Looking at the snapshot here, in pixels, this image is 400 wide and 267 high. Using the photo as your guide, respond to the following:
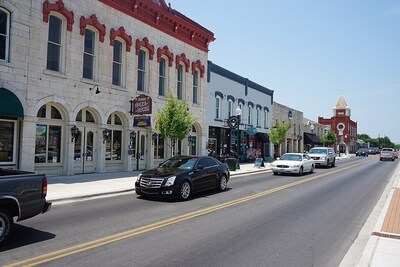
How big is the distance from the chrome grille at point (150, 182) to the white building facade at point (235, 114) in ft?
49.7

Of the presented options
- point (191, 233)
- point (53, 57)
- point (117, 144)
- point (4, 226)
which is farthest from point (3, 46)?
point (191, 233)

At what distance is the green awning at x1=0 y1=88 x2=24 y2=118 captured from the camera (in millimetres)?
13750

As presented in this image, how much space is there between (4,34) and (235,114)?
55.4 feet

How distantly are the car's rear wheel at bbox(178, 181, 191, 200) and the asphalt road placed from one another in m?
0.39

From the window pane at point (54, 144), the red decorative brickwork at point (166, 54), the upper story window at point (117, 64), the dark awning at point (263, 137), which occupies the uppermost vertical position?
the red decorative brickwork at point (166, 54)

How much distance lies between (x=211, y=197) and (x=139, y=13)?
14309 mm

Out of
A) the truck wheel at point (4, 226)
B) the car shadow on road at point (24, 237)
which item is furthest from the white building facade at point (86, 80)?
the truck wheel at point (4, 226)

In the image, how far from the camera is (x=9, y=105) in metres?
14.0

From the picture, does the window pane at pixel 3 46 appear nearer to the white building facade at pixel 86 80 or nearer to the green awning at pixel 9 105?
the white building facade at pixel 86 80

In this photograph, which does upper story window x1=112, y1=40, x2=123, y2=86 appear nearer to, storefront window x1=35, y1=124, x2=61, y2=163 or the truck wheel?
storefront window x1=35, y1=124, x2=61, y2=163

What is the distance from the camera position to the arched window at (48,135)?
16156mm

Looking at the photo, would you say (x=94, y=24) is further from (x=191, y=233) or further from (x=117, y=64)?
(x=191, y=233)

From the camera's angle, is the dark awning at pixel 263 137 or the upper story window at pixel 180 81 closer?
the upper story window at pixel 180 81

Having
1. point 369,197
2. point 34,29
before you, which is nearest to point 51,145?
A: point 34,29
